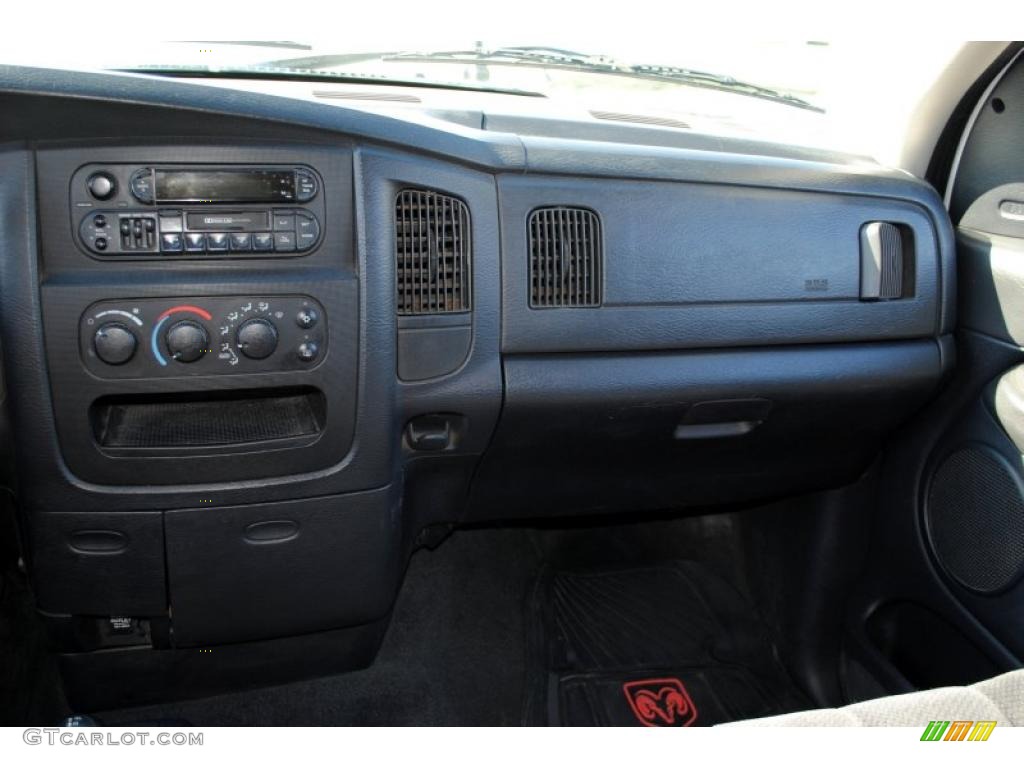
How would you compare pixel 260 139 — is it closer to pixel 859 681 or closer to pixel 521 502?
pixel 521 502

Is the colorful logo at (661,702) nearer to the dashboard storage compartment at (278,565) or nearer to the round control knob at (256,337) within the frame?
the dashboard storage compartment at (278,565)

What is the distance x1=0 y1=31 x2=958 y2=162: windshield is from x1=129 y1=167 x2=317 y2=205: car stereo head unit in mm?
609

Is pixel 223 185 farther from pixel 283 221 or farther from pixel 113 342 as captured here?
pixel 113 342

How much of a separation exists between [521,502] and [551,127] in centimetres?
89

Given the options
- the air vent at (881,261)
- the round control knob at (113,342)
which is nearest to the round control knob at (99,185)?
the round control knob at (113,342)

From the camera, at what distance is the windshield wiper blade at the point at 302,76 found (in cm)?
207

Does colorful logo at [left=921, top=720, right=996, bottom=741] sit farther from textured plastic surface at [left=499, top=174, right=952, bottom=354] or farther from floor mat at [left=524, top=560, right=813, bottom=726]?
floor mat at [left=524, top=560, right=813, bottom=726]

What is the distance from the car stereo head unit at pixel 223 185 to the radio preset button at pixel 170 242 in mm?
57

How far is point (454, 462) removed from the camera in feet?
6.53

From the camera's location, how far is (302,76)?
222cm

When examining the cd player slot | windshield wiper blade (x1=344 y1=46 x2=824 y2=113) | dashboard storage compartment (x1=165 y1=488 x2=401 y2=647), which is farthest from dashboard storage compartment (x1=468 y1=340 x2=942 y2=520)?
windshield wiper blade (x1=344 y1=46 x2=824 y2=113)

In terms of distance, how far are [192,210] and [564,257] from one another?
72cm

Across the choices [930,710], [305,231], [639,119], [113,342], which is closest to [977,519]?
[930,710]

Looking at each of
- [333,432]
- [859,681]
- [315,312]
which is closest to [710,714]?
[859,681]
